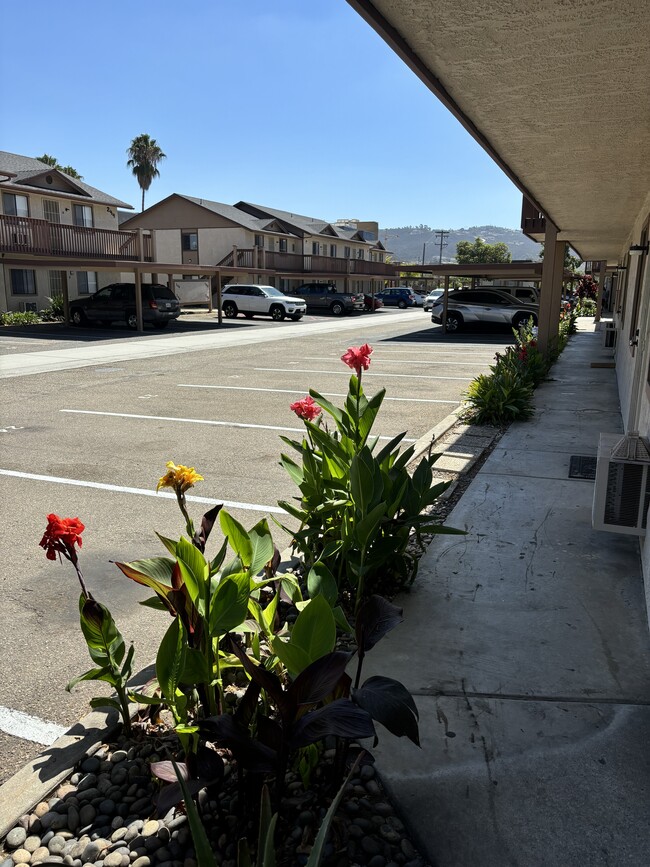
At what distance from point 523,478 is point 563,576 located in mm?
2200

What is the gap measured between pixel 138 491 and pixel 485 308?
74.6 feet

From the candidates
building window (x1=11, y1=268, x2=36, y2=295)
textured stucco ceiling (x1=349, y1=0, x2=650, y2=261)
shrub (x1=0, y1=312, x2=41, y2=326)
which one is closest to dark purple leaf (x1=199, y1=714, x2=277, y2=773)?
textured stucco ceiling (x1=349, y1=0, x2=650, y2=261)

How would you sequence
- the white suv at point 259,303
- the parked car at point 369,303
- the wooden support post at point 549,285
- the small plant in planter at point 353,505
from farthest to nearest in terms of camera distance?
1. the parked car at point 369,303
2. the white suv at point 259,303
3. the wooden support post at point 549,285
4. the small plant in planter at point 353,505

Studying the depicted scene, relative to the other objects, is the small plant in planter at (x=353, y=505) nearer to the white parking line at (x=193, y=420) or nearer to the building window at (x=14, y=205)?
the white parking line at (x=193, y=420)

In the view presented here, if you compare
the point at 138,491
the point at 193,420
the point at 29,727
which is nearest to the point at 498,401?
the point at 193,420

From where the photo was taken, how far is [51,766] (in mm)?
2646

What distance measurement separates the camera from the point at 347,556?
12.0 feet

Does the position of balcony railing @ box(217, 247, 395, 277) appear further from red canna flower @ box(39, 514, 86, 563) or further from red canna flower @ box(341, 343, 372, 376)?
red canna flower @ box(39, 514, 86, 563)

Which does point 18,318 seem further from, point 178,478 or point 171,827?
point 171,827

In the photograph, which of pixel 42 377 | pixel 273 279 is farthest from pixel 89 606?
pixel 273 279

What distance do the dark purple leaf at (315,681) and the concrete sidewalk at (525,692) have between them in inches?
22.5

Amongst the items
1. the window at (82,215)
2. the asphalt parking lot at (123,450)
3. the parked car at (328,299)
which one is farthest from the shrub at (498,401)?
the parked car at (328,299)

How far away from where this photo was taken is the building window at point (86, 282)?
3316 cm

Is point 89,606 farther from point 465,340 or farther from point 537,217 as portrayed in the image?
point 465,340
